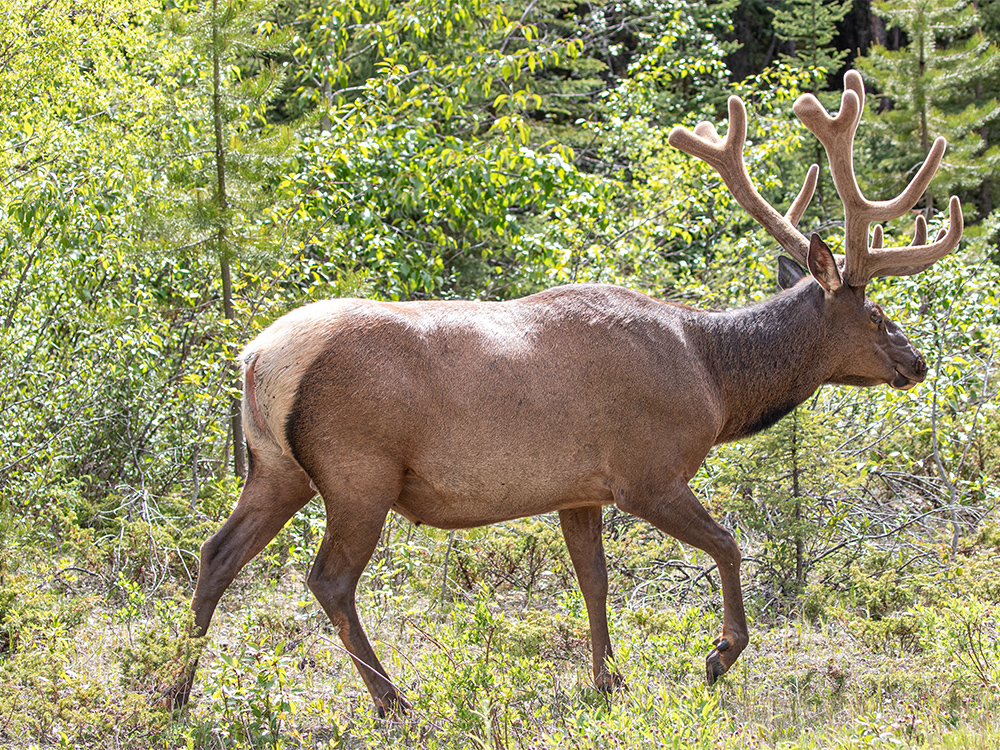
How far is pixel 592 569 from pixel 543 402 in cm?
116

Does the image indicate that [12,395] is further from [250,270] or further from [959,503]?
[959,503]

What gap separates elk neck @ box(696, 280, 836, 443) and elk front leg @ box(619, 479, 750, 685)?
2.22 ft

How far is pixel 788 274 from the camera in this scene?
609cm

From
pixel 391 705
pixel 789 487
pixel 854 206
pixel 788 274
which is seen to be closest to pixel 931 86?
pixel 789 487

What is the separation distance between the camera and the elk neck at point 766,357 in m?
5.52

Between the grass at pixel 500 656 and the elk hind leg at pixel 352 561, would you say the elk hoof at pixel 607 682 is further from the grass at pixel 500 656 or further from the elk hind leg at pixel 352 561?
the elk hind leg at pixel 352 561

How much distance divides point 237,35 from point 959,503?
21.0ft

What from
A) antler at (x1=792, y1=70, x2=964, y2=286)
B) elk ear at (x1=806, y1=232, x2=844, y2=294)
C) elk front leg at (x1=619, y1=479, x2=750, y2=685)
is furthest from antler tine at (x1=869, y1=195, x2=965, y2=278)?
elk front leg at (x1=619, y1=479, x2=750, y2=685)

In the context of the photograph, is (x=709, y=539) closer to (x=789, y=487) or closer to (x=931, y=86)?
(x=789, y=487)

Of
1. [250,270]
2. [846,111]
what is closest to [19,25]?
[250,270]

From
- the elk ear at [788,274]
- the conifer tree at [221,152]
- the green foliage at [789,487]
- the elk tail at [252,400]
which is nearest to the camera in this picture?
the elk tail at [252,400]

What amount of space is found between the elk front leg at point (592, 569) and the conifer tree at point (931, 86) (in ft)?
39.5

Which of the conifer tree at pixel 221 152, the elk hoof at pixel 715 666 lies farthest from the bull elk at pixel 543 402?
the conifer tree at pixel 221 152

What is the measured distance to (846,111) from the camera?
5.54 m
